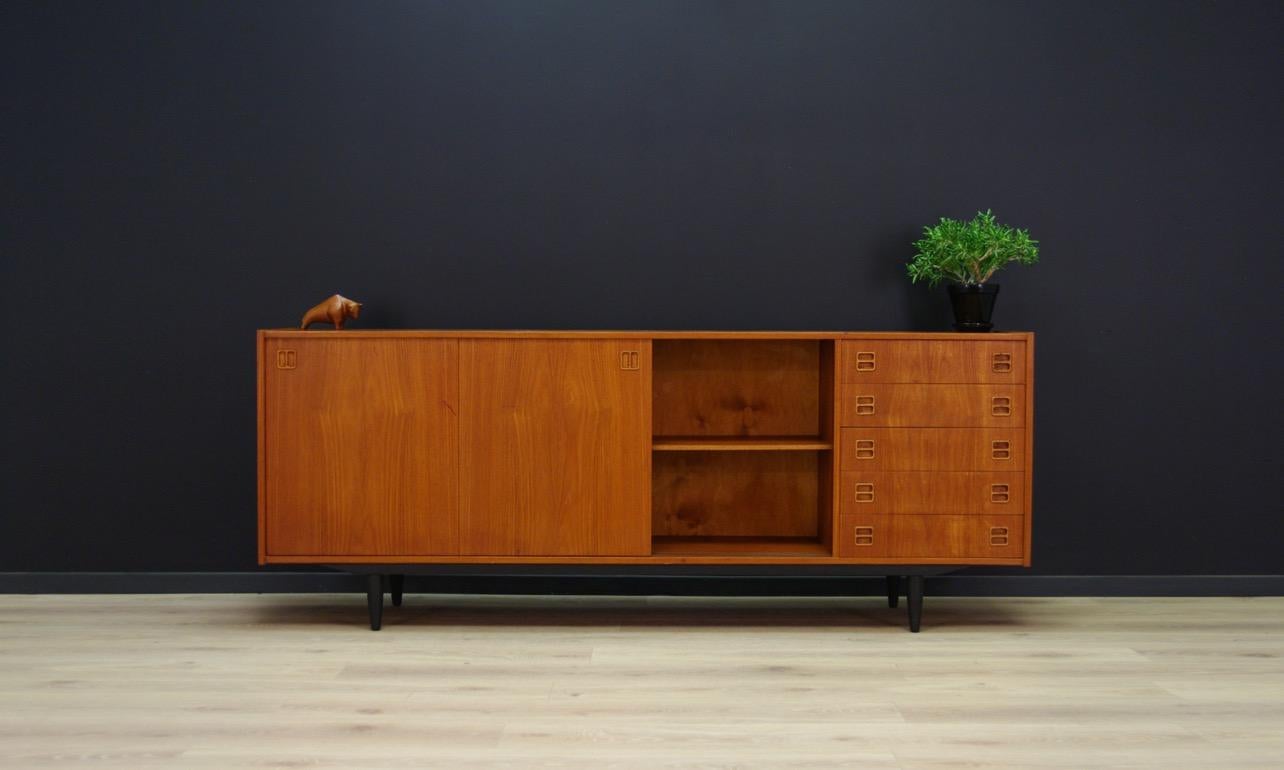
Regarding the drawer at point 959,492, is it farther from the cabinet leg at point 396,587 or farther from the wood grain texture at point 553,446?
the cabinet leg at point 396,587

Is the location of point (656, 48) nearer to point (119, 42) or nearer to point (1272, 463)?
point (119, 42)

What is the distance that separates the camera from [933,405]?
289 centimetres

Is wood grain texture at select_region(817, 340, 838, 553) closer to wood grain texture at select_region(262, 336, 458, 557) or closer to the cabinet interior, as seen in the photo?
the cabinet interior

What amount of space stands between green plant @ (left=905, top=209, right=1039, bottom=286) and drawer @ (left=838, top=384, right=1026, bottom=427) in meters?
0.33

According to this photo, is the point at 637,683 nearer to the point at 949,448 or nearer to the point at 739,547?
the point at 739,547

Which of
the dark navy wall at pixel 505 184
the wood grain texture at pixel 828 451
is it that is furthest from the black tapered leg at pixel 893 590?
the dark navy wall at pixel 505 184

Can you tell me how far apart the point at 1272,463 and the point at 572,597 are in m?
2.17

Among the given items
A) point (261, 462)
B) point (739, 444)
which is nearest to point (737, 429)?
point (739, 444)

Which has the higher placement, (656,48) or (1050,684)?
(656,48)

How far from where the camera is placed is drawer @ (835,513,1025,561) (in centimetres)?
290

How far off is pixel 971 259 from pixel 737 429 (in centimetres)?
82

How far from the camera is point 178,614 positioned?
308 cm

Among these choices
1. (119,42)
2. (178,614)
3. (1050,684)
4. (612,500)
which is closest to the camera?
(1050,684)

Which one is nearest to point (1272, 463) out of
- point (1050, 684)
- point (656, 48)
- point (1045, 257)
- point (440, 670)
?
point (1045, 257)
